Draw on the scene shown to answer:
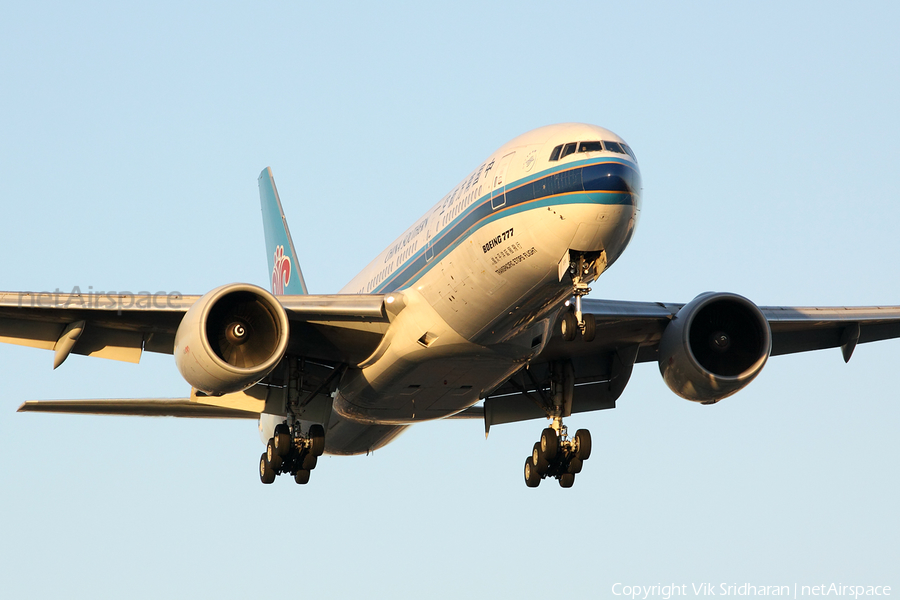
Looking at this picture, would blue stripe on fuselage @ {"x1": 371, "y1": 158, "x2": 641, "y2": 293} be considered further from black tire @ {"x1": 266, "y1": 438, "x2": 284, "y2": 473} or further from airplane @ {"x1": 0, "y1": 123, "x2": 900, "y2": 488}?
black tire @ {"x1": 266, "y1": 438, "x2": 284, "y2": 473}

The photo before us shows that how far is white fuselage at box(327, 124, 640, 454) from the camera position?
18.7 m

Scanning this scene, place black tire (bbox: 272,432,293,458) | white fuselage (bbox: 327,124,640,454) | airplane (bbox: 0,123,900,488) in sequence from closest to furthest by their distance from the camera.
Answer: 1. white fuselage (bbox: 327,124,640,454)
2. airplane (bbox: 0,123,900,488)
3. black tire (bbox: 272,432,293,458)

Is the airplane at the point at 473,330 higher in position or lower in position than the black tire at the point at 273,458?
higher

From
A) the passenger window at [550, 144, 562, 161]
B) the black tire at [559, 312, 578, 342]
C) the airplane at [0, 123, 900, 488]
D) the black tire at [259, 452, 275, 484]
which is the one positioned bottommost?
the black tire at [259, 452, 275, 484]

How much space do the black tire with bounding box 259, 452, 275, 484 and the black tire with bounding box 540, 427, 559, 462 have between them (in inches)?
230

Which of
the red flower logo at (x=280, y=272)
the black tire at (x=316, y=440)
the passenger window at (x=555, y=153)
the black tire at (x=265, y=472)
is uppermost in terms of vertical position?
the red flower logo at (x=280, y=272)

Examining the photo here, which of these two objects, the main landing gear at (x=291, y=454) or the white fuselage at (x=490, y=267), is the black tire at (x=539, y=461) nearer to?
the white fuselage at (x=490, y=267)

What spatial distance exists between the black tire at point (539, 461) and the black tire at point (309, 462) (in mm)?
4728

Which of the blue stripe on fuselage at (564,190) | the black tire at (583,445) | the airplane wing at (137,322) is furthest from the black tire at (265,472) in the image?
the blue stripe on fuselage at (564,190)

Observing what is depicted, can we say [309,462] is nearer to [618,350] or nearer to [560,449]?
[560,449]

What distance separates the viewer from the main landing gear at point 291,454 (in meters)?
24.9

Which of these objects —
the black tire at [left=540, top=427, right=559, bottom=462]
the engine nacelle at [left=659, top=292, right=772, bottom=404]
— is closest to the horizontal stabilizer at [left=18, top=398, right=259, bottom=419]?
the black tire at [left=540, top=427, right=559, bottom=462]

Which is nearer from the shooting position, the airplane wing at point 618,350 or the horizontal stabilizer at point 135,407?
the horizontal stabilizer at point 135,407

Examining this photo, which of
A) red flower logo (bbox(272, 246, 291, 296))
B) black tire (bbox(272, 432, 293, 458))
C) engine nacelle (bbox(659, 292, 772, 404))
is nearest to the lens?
engine nacelle (bbox(659, 292, 772, 404))
